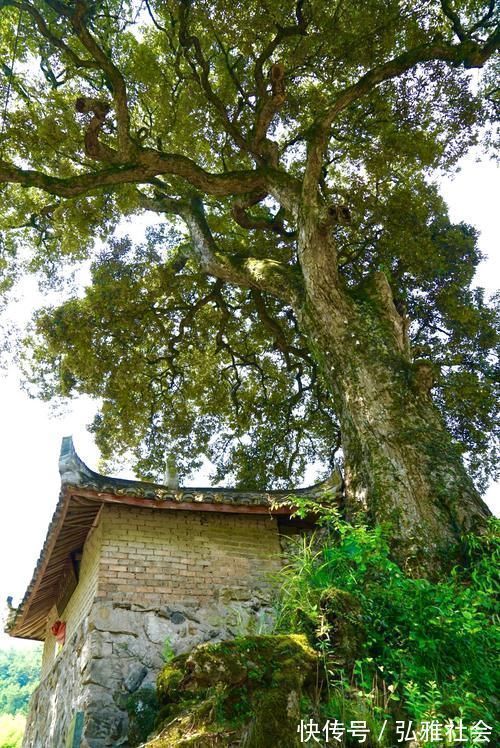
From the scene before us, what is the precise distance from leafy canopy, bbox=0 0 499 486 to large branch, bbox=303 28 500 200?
0.03 m

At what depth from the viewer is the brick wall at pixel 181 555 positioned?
6.74m

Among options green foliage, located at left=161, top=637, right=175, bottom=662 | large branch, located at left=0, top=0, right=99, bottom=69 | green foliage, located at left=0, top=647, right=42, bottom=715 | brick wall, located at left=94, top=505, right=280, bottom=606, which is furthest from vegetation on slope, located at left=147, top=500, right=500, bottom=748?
green foliage, located at left=0, top=647, right=42, bottom=715

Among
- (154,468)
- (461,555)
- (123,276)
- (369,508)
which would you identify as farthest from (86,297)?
(461,555)

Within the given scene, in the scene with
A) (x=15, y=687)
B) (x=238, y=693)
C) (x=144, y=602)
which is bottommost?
(x=15, y=687)

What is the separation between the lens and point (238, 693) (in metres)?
3.43

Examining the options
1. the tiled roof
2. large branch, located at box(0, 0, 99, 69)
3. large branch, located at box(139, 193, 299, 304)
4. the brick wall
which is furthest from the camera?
large branch, located at box(0, 0, 99, 69)

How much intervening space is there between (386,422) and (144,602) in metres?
3.41

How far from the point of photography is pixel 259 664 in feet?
11.7

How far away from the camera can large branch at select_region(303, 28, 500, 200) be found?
812cm

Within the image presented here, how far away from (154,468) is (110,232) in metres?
4.90

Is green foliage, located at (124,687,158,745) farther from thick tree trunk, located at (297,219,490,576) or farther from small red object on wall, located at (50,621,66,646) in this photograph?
small red object on wall, located at (50,621,66,646)

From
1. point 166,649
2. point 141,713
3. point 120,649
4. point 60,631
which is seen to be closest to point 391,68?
point 166,649

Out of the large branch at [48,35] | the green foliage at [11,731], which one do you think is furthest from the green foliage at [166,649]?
the green foliage at [11,731]

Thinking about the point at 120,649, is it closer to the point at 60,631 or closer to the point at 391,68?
the point at 60,631
